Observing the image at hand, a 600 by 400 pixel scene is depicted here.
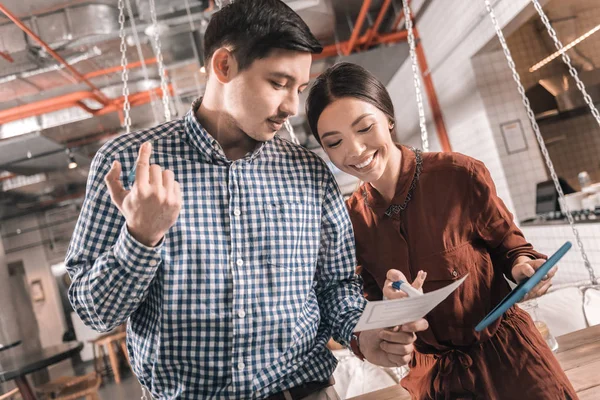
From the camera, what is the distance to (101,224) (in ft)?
2.77

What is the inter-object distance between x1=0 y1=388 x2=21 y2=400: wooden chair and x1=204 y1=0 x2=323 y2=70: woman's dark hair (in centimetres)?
185

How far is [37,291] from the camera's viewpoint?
2.15 m

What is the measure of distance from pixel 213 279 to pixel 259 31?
1.54 ft

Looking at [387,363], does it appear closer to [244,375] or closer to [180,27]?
[244,375]

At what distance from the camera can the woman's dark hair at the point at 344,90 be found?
1068 millimetres

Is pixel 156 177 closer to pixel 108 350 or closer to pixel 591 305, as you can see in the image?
pixel 108 350

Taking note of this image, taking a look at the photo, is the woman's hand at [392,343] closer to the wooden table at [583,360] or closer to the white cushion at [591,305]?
the wooden table at [583,360]

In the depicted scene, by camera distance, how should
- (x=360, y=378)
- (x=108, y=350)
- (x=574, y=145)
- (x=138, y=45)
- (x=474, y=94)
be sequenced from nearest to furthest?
(x=108, y=350), (x=360, y=378), (x=138, y=45), (x=474, y=94), (x=574, y=145)

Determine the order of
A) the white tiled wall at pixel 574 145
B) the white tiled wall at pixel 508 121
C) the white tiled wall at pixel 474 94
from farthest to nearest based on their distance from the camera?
the white tiled wall at pixel 574 145 < the white tiled wall at pixel 508 121 < the white tiled wall at pixel 474 94

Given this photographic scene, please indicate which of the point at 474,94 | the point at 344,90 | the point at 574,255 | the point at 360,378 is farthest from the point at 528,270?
the point at 474,94

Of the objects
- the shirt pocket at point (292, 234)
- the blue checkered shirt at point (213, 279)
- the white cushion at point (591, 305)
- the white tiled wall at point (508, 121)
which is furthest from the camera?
the white tiled wall at point (508, 121)

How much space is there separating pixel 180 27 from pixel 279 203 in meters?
2.47

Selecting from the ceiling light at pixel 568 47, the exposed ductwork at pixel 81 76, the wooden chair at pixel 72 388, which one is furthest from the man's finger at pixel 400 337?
the ceiling light at pixel 568 47

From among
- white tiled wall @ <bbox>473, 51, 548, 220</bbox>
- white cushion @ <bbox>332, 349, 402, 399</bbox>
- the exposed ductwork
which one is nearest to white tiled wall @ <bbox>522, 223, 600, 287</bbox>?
white tiled wall @ <bbox>473, 51, 548, 220</bbox>
